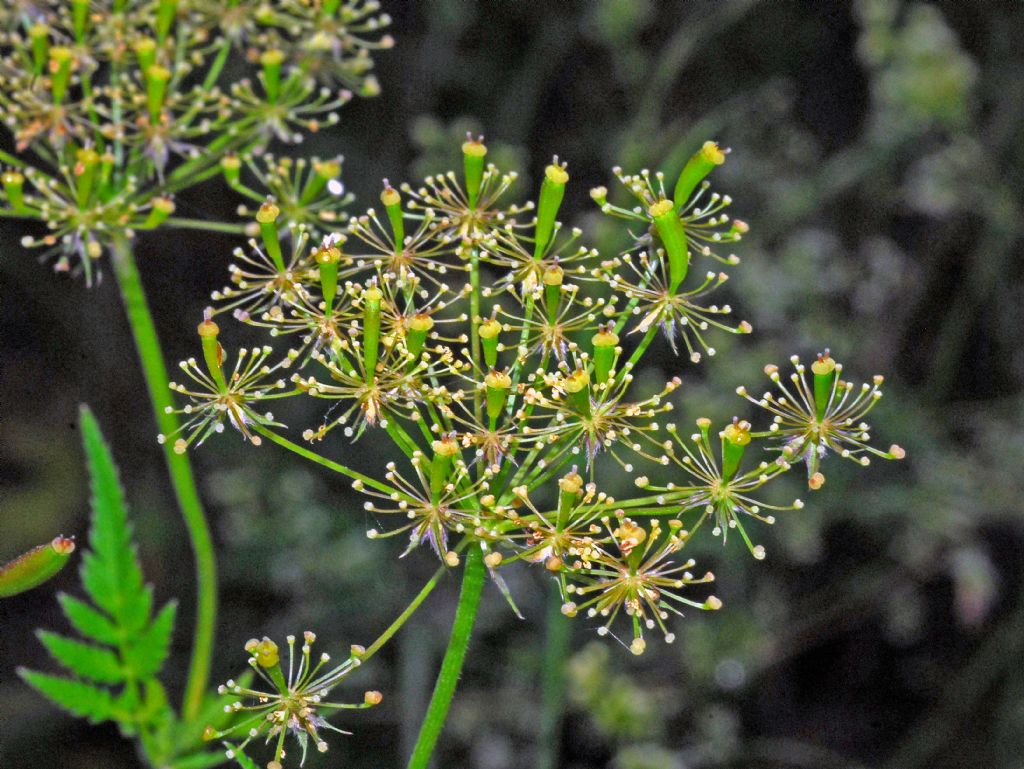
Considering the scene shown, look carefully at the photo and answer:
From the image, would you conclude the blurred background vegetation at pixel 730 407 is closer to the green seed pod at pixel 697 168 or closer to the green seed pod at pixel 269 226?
the green seed pod at pixel 697 168

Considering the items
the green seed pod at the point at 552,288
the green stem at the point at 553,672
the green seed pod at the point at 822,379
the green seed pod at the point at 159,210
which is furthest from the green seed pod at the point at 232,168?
the green stem at the point at 553,672

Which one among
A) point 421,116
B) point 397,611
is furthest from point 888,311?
point 397,611

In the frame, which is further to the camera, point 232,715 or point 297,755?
point 297,755

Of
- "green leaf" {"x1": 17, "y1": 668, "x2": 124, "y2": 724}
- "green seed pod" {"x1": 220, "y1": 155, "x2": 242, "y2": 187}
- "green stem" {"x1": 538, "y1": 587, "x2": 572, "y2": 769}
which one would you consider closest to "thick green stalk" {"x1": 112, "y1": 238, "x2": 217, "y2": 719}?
"green leaf" {"x1": 17, "y1": 668, "x2": 124, "y2": 724}

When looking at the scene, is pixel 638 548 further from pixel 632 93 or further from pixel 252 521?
pixel 632 93

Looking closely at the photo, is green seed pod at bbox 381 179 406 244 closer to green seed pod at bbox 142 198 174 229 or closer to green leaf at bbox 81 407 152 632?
green seed pod at bbox 142 198 174 229
